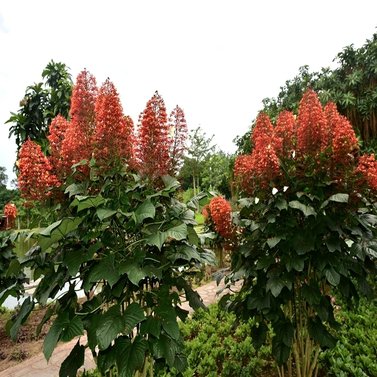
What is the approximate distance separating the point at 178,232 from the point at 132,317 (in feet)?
1.20

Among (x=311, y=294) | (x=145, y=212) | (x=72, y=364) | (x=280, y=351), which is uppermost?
(x=145, y=212)

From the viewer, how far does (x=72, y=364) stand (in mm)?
1402

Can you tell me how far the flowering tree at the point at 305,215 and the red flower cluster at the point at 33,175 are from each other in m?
1.04

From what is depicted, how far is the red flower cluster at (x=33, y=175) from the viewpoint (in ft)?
4.62

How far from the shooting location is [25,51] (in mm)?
3678

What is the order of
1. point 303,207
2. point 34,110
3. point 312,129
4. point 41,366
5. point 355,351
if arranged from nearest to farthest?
point 303,207 < point 312,129 < point 355,351 < point 41,366 < point 34,110

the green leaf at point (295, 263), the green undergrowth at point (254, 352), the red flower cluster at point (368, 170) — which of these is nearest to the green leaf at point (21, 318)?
the green undergrowth at point (254, 352)

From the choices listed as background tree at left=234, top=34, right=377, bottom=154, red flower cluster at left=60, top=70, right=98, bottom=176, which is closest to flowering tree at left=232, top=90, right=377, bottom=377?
red flower cluster at left=60, top=70, right=98, bottom=176

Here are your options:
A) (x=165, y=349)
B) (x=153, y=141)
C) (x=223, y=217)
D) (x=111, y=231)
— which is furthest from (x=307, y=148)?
(x=165, y=349)

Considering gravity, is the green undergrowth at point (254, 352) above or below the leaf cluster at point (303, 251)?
below

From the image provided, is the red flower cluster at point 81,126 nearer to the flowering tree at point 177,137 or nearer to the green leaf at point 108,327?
the flowering tree at point 177,137

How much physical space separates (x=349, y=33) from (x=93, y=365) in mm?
7372

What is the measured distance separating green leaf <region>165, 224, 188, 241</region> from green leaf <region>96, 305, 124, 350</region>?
36 cm

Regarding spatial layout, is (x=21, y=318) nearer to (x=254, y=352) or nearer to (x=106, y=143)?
(x=106, y=143)
